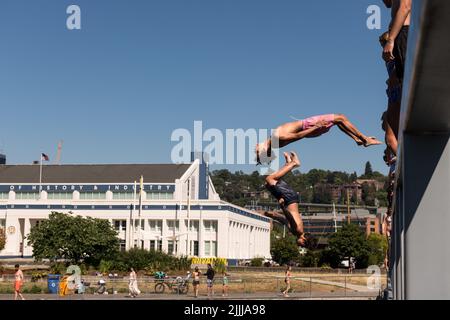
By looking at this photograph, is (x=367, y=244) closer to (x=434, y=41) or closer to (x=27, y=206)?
(x=434, y=41)

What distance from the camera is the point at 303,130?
17.2 ft

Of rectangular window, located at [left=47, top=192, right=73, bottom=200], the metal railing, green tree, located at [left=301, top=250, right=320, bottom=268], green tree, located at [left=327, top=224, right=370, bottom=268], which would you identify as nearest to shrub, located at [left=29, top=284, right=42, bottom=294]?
the metal railing

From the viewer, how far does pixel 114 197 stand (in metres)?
104

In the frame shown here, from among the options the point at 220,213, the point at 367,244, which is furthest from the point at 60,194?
the point at 367,244

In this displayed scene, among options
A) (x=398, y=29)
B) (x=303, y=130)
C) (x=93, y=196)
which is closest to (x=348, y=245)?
(x=303, y=130)

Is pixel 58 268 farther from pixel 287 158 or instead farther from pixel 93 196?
pixel 287 158

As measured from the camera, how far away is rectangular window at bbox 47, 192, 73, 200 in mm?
106312

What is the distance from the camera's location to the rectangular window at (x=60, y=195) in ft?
349

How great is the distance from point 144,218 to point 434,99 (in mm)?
97241

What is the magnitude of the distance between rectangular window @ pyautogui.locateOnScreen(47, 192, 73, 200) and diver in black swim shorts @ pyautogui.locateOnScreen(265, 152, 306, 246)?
10328 cm

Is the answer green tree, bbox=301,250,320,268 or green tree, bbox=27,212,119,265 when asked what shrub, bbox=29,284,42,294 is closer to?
green tree, bbox=27,212,119,265

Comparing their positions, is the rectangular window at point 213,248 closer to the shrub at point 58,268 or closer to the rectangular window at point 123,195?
the rectangular window at point 123,195

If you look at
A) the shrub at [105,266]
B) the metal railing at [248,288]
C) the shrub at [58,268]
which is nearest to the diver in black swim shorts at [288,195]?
the metal railing at [248,288]

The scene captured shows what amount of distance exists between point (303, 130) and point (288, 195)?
0.58 m
